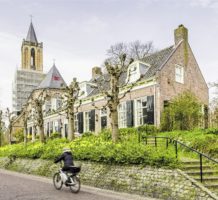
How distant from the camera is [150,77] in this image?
83.7ft

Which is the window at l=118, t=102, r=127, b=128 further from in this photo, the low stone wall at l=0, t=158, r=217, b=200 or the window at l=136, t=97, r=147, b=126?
the low stone wall at l=0, t=158, r=217, b=200

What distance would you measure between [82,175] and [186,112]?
10.7 meters

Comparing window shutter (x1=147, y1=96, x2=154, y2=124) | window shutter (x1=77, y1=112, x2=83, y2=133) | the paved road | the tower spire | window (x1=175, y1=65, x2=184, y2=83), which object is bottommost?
the paved road

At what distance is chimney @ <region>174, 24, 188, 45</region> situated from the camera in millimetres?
28000

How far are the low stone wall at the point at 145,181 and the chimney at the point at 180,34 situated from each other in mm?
16813

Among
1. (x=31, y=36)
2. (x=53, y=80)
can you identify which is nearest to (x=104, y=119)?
(x=53, y=80)

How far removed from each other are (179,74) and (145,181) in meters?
17.5

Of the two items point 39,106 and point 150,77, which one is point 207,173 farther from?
point 39,106

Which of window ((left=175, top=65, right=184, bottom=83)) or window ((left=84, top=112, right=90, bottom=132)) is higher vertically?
window ((left=175, top=65, right=184, bottom=83))

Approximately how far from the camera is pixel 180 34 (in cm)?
2805

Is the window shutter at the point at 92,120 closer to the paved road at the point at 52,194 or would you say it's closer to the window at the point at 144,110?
the window at the point at 144,110

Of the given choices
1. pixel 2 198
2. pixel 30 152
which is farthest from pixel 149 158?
pixel 30 152

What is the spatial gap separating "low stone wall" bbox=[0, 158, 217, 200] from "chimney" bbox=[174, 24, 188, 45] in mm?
16813

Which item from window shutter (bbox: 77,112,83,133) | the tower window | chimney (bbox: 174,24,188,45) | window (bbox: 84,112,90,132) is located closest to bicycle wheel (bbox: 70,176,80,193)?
chimney (bbox: 174,24,188,45)
